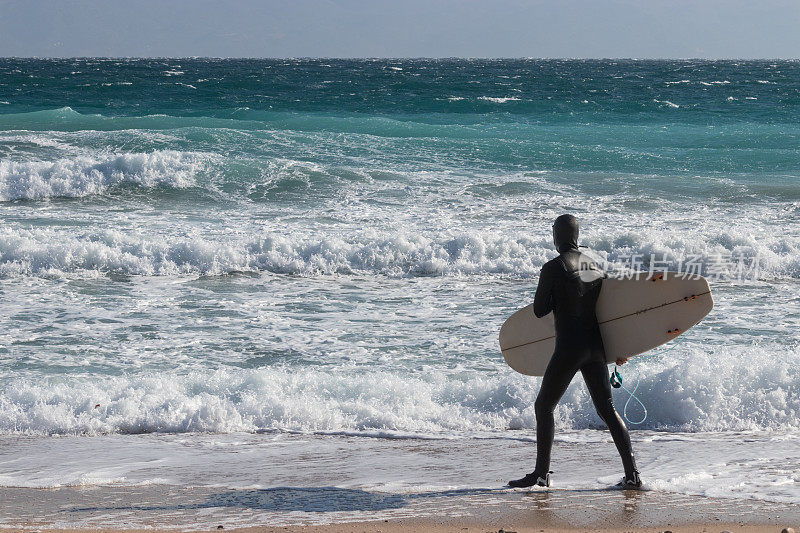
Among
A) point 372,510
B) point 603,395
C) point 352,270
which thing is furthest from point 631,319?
point 352,270

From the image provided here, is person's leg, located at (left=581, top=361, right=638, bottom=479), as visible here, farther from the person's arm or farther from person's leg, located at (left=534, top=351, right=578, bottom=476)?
the person's arm

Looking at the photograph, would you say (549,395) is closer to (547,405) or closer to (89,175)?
(547,405)

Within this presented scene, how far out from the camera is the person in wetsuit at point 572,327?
397 cm

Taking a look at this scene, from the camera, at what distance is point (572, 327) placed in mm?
4012

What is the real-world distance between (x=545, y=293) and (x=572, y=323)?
0.21m

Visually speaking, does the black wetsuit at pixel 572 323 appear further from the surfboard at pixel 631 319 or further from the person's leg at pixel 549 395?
the surfboard at pixel 631 319

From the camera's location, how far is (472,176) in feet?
56.8

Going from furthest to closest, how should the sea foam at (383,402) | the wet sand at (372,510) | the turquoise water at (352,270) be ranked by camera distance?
the turquoise water at (352,270)
the sea foam at (383,402)
the wet sand at (372,510)

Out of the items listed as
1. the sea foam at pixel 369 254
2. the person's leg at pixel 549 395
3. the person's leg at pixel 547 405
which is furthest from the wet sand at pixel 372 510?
the sea foam at pixel 369 254

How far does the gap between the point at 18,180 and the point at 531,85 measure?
34321 mm

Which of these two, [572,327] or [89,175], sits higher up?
[572,327]

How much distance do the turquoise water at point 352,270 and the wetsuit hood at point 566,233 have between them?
1883 mm

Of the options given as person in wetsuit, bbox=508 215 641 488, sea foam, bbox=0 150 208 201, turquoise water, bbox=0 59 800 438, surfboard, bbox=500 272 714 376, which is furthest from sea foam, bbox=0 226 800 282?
person in wetsuit, bbox=508 215 641 488

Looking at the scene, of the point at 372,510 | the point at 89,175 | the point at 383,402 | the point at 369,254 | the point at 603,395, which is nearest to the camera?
the point at 372,510
